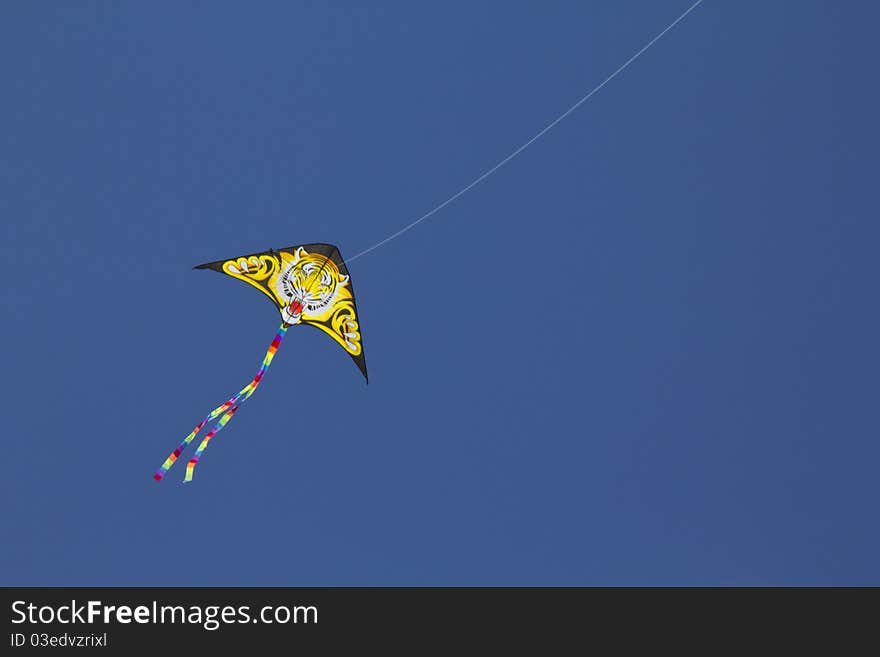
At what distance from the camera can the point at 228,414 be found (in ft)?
24.1

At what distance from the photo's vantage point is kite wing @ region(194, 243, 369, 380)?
7.79 m

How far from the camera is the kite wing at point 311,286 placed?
779cm

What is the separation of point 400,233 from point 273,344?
2.33 meters

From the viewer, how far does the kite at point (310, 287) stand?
7781 mm

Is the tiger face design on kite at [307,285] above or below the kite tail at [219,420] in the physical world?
above

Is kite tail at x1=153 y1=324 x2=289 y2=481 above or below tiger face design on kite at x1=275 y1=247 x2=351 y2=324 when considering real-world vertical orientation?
below

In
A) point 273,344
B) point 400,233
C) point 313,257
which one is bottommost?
point 273,344

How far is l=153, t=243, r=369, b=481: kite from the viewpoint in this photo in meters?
7.78

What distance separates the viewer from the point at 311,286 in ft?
25.6
